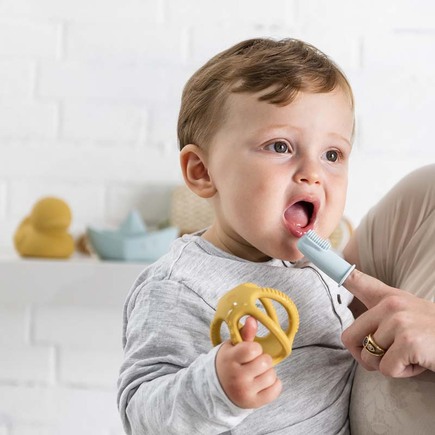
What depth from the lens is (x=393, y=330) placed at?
0.86m

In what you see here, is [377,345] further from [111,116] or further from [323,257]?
[111,116]

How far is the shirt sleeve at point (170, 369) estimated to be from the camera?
2.61 feet

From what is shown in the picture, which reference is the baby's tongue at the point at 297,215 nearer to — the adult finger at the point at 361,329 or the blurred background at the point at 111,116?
the adult finger at the point at 361,329

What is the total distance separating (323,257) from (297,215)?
0.24ft

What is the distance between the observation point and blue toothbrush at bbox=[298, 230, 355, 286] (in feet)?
2.92

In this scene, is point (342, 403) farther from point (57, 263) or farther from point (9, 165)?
point (9, 165)

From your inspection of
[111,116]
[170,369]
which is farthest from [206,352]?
[111,116]

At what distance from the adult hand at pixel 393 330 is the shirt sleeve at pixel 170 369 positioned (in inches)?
6.3

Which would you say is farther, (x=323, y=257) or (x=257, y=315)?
(x=323, y=257)

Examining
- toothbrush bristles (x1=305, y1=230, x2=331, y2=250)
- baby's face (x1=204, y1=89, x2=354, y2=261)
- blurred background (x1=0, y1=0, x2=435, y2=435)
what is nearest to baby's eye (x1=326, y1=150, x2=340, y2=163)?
baby's face (x1=204, y1=89, x2=354, y2=261)

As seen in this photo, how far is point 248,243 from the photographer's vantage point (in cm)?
101

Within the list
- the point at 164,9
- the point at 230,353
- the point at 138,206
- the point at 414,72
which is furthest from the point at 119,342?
the point at 230,353

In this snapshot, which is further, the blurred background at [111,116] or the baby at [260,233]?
the blurred background at [111,116]

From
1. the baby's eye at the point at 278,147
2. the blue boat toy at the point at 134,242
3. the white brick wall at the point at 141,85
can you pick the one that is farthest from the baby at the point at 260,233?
the white brick wall at the point at 141,85
